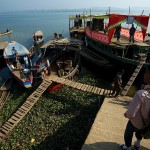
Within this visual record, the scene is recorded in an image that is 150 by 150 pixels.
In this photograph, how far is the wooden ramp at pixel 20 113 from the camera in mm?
10790

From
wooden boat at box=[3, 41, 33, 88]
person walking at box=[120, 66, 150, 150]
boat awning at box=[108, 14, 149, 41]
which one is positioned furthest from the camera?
boat awning at box=[108, 14, 149, 41]

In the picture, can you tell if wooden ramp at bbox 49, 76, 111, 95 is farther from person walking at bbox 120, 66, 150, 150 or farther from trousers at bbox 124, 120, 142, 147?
person walking at bbox 120, 66, 150, 150

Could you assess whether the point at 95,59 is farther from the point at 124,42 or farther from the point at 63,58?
the point at 124,42

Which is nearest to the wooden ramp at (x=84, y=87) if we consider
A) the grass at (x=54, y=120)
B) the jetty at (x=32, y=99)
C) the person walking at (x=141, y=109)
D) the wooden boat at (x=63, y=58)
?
the jetty at (x=32, y=99)

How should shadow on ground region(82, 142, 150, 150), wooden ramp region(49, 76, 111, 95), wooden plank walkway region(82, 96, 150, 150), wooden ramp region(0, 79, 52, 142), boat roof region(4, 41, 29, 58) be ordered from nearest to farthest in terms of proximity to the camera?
1. shadow on ground region(82, 142, 150, 150)
2. wooden plank walkway region(82, 96, 150, 150)
3. wooden ramp region(0, 79, 52, 142)
4. wooden ramp region(49, 76, 111, 95)
5. boat roof region(4, 41, 29, 58)

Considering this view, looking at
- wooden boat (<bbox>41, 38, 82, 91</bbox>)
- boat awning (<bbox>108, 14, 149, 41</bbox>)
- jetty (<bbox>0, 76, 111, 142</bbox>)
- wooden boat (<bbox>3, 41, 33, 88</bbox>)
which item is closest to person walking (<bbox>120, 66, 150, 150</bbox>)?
jetty (<bbox>0, 76, 111, 142</bbox>)

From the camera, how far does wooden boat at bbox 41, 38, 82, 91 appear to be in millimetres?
17312

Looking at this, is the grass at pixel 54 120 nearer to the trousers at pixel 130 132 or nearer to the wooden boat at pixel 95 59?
the trousers at pixel 130 132

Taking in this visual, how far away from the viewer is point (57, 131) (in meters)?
10.6

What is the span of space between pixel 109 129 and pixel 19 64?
12.2 m

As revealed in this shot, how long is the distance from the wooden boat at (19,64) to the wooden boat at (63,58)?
1.77 meters

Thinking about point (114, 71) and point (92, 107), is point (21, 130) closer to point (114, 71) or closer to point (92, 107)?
point (92, 107)

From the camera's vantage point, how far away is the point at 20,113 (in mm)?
11961

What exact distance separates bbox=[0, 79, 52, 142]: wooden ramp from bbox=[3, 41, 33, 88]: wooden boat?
1.23m
